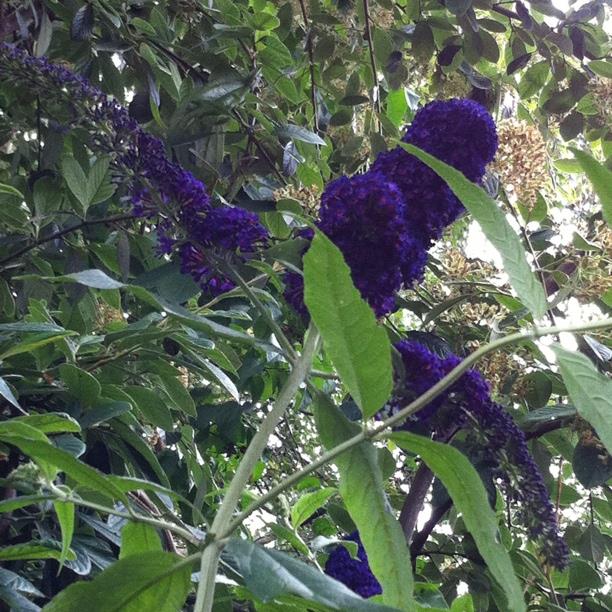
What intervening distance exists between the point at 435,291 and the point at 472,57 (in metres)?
0.49

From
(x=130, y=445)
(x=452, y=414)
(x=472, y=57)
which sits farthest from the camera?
(x=472, y=57)

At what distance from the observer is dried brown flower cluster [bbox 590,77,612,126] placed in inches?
66.4

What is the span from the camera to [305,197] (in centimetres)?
138

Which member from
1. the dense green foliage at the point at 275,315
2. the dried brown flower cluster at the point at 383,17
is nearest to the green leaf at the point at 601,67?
the dense green foliage at the point at 275,315

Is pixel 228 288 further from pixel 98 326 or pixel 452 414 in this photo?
pixel 98 326

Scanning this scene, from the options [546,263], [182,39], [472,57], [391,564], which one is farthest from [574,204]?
[391,564]

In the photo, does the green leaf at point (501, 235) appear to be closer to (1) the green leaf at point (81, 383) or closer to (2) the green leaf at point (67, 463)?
(2) the green leaf at point (67, 463)

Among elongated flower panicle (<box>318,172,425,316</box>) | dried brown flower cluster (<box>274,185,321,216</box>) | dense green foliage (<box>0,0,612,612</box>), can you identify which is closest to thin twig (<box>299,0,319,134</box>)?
dense green foliage (<box>0,0,612,612</box>)

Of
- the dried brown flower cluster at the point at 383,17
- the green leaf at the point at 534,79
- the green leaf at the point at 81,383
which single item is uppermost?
the dried brown flower cluster at the point at 383,17

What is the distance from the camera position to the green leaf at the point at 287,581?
0.53m

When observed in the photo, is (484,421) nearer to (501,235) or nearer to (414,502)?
(501,235)

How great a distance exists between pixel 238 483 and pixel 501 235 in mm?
259

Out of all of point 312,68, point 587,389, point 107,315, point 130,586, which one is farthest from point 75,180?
point 587,389

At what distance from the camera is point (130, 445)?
133 cm
